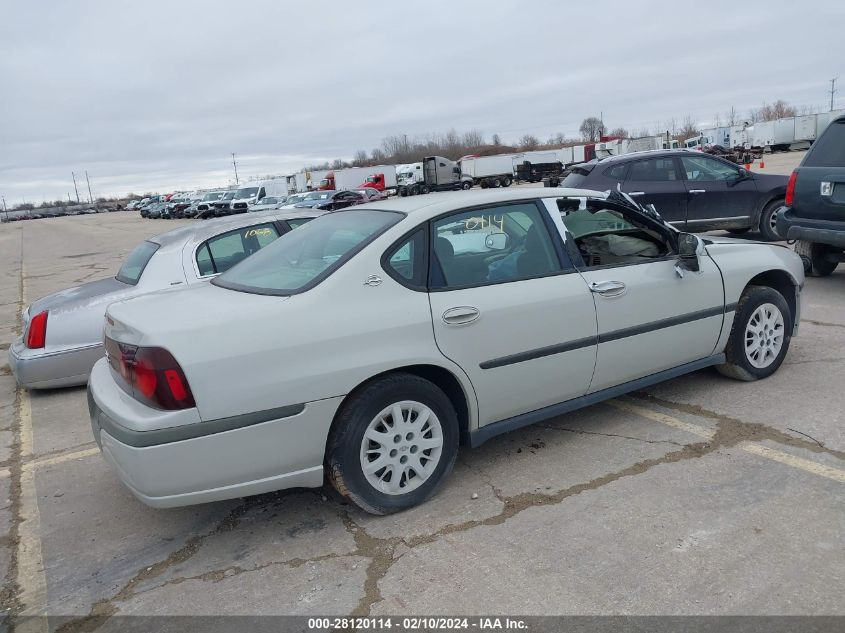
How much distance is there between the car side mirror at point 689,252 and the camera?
4.23 m

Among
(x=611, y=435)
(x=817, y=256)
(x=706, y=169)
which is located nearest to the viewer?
(x=611, y=435)

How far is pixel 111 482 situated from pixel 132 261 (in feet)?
9.01

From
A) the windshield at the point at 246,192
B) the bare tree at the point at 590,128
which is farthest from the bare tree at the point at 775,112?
the windshield at the point at 246,192

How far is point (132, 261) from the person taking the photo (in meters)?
6.20

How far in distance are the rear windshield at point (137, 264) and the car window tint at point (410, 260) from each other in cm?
332

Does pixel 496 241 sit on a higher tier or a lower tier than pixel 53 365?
higher

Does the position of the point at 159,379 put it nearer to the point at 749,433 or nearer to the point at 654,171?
the point at 749,433

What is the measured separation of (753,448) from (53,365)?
5.43 meters

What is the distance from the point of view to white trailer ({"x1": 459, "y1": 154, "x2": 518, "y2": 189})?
2021 inches

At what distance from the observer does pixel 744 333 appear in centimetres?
467

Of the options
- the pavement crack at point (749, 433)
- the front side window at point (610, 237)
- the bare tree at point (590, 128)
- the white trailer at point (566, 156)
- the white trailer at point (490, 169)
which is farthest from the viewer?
the bare tree at point (590, 128)

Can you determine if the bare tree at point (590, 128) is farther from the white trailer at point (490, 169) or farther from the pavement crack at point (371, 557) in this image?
the pavement crack at point (371, 557)

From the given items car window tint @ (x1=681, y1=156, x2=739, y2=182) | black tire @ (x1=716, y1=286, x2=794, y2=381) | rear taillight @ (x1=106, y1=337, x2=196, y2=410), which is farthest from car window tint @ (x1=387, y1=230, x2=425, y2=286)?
car window tint @ (x1=681, y1=156, x2=739, y2=182)

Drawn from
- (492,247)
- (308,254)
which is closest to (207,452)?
(308,254)
